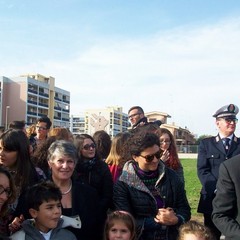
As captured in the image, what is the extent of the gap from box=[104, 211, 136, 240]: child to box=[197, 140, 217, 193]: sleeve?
77.4 inches

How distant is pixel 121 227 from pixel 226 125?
2.42 meters

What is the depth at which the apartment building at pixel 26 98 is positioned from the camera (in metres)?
93.9

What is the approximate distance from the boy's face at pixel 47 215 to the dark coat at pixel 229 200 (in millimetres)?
1355

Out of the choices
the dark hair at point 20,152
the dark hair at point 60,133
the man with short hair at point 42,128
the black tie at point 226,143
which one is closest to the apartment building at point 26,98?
the man with short hair at point 42,128

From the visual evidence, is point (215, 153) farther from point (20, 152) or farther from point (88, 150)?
point (20, 152)

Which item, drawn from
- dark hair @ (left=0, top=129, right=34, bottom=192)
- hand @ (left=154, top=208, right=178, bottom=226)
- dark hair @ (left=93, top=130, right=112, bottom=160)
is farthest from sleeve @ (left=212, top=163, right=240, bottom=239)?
dark hair @ (left=93, top=130, right=112, bottom=160)

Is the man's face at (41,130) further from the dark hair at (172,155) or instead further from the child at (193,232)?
the child at (193,232)

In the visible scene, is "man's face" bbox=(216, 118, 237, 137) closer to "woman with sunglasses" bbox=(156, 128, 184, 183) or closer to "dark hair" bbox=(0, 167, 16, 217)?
"woman with sunglasses" bbox=(156, 128, 184, 183)

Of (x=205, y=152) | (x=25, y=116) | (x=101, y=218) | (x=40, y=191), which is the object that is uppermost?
(x=25, y=116)

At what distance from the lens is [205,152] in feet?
17.7

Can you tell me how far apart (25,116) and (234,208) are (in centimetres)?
9463

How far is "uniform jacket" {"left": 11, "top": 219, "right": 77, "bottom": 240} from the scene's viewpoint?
10.4ft

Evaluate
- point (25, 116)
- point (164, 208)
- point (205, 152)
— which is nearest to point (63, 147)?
point (164, 208)

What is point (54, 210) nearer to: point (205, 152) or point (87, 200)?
point (87, 200)
